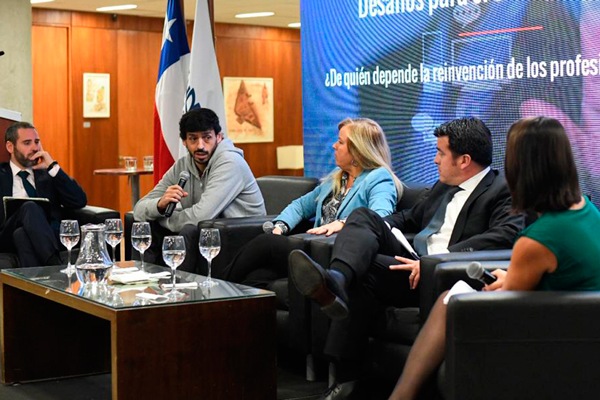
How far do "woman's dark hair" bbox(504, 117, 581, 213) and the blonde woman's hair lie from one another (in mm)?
→ 1981

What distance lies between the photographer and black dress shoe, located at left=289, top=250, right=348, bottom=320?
3426 mm

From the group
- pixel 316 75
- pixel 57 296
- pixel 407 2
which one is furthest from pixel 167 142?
pixel 57 296

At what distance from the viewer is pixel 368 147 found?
485 centimetres

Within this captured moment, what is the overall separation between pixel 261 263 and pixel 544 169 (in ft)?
6.99

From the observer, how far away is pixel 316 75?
6.23 meters

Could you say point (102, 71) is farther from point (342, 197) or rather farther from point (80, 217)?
point (342, 197)

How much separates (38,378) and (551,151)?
9.18ft

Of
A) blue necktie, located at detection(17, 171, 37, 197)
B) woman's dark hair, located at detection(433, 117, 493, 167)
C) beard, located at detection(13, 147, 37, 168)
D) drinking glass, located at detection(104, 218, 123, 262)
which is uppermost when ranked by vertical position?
woman's dark hair, located at detection(433, 117, 493, 167)

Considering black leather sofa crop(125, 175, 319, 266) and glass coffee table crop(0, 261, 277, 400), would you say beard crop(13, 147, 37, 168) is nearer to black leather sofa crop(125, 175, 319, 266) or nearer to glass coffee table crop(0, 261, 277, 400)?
black leather sofa crop(125, 175, 319, 266)

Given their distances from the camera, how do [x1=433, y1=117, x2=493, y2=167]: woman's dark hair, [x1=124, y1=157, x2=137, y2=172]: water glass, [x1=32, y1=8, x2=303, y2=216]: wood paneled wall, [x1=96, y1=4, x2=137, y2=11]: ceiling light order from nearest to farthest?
[x1=433, y1=117, x2=493, y2=167]: woman's dark hair, [x1=124, y1=157, x2=137, y2=172]: water glass, [x1=96, y1=4, x2=137, y2=11]: ceiling light, [x1=32, y1=8, x2=303, y2=216]: wood paneled wall

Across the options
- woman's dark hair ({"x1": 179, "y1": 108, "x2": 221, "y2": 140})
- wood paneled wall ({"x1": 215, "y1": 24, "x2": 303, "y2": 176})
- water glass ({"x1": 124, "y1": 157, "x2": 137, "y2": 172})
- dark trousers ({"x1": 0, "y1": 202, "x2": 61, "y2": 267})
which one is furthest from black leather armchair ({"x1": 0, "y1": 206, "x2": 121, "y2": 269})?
wood paneled wall ({"x1": 215, "y1": 24, "x2": 303, "y2": 176})

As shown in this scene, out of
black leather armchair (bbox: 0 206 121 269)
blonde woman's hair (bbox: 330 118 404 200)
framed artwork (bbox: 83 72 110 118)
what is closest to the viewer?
blonde woman's hair (bbox: 330 118 404 200)

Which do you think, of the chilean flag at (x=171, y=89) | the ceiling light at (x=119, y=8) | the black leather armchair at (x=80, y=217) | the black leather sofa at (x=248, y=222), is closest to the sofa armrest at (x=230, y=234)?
the black leather sofa at (x=248, y=222)

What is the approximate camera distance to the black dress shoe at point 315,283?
11.2 ft
